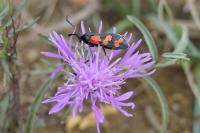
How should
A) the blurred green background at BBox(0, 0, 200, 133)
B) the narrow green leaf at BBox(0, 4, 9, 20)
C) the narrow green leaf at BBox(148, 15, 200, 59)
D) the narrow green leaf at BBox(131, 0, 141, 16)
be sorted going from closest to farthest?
the narrow green leaf at BBox(0, 4, 9, 20), the blurred green background at BBox(0, 0, 200, 133), the narrow green leaf at BBox(148, 15, 200, 59), the narrow green leaf at BBox(131, 0, 141, 16)

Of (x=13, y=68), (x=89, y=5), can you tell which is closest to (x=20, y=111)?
(x=13, y=68)

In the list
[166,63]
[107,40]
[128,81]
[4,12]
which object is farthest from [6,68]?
[128,81]

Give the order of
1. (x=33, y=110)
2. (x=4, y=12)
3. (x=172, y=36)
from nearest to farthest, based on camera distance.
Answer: (x=4, y=12), (x=33, y=110), (x=172, y=36)

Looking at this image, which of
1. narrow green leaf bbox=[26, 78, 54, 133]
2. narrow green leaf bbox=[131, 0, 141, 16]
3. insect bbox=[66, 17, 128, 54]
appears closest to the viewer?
insect bbox=[66, 17, 128, 54]

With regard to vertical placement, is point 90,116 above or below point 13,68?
below

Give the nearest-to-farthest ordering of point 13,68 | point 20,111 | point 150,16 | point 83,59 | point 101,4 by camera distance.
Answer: point 83,59
point 13,68
point 20,111
point 150,16
point 101,4

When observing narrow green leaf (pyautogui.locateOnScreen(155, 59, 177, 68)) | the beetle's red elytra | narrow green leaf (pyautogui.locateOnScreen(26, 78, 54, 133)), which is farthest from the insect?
narrow green leaf (pyautogui.locateOnScreen(26, 78, 54, 133))

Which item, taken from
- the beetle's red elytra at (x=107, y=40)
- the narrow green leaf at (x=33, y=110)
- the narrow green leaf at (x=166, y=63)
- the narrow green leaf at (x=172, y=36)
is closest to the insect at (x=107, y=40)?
the beetle's red elytra at (x=107, y=40)

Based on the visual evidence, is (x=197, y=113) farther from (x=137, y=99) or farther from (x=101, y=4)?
(x=101, y=4)

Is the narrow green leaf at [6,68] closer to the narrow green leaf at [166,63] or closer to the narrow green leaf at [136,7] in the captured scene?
the narrow green leaf at [166,63]

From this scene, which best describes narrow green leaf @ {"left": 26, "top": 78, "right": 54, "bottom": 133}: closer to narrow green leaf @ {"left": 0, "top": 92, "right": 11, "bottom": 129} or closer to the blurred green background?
the blurred green background

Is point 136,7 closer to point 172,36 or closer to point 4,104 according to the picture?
point 172,36
